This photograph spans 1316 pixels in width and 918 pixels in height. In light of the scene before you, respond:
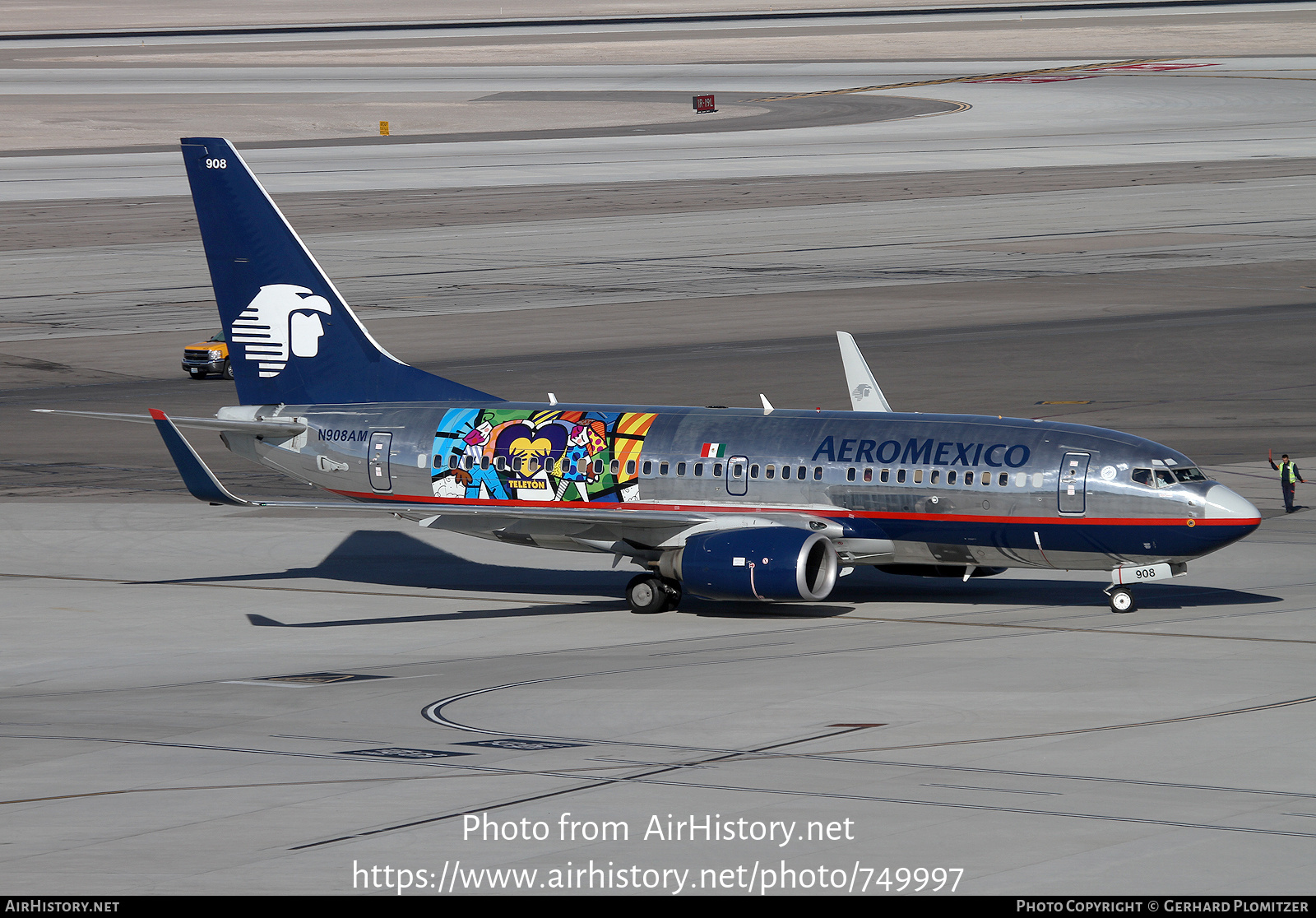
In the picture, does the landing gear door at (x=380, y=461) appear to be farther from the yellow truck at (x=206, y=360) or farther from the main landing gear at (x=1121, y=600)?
the yellow truck at (x=206, y=360)

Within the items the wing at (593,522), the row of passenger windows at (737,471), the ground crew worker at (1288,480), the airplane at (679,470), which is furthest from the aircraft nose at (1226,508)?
the ground crew worker at (1288,480)

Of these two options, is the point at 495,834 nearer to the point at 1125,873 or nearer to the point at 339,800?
the point at 339,800

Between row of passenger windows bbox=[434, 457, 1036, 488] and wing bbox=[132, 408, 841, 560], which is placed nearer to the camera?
row of passenger windows bbox=[434, 457, 1036, 488]

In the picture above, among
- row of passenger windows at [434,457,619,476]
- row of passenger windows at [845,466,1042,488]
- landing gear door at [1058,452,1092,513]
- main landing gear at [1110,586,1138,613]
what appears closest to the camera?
landing gear door at [1058,452,1092,513]

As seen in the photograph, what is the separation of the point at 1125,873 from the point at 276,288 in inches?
1251

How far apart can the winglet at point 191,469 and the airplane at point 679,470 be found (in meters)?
0.07

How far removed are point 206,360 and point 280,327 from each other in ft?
102

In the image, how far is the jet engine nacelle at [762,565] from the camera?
1576 inches

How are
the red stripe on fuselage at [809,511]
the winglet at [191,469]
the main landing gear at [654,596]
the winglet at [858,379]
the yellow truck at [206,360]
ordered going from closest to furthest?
the red stripe on fuselage at [809,511] → the winglet at [191,469] → the main landing gear at [654,596] → the winglet at [858,379] → the yellow truck at [206,360]

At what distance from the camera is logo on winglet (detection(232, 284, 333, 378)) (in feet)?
157

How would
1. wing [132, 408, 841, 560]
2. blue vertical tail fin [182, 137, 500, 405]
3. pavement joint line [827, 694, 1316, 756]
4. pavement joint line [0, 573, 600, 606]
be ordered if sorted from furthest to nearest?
blue vertical tail fin [182, 137, 500, 405]
pavement joint line [0, 573, 600, 606]
wing [132, 408, 841, 560]
pavement joint line [827, 694, 1316, 756]

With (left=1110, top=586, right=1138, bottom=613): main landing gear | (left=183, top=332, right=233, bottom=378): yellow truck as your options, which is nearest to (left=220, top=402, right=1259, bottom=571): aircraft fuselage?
(left=1110, top=586, right=1138, bottom=613): main landing gear

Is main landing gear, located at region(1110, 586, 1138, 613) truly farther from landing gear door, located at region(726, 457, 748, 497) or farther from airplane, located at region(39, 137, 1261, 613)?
landing gear door, located at region(726, 457, 748, 497)

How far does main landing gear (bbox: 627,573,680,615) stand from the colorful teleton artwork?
76.6 inches
